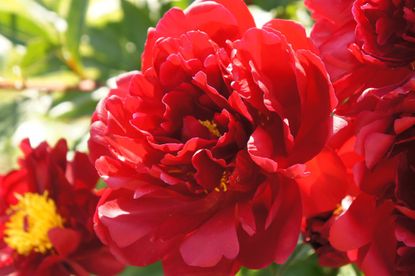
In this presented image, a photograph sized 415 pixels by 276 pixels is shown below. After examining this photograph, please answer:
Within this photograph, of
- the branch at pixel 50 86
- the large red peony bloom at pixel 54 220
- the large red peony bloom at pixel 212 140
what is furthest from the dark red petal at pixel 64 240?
the branch at pixel 50 86

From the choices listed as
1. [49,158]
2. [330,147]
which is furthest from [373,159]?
[49,158]

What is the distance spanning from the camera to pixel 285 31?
53 centimetres

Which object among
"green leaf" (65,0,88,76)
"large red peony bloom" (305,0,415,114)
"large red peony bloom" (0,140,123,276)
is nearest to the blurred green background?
"green leaf" (65,0,88,76)

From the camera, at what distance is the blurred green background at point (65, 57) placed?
3.17 ft

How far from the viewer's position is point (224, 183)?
0.53m

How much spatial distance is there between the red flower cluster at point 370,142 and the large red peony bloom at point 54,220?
0.25 metres

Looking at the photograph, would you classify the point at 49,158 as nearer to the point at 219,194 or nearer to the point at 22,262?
the point at 22,262

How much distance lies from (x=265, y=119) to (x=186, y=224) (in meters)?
0.10

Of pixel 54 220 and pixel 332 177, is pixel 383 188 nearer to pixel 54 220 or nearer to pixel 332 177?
pixel 332 177

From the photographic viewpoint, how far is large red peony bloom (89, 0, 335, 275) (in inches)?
20.0

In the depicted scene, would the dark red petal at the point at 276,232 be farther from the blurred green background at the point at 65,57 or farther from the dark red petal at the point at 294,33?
the blurred green background at the point at 65,57

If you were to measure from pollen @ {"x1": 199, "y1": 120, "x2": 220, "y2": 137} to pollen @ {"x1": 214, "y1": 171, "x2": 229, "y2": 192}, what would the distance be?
0.10 feet

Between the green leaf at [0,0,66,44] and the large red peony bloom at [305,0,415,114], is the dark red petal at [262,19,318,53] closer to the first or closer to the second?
the large red peony bloom at [305,0,415,114]

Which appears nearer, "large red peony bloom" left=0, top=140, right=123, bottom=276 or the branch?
"large red peony bloom" left=0, top=140, right=123, bottom=276
